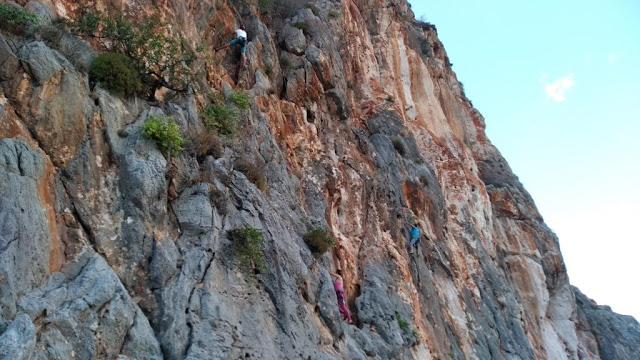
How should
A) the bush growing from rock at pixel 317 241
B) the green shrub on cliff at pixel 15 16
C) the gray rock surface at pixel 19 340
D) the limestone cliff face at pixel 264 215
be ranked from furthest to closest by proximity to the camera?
the bush growing from rock at pixel 317 241
the green shrub on cliff at pixel 15 16
the limestone cliff face at pixel 264 215
the gray rock surface at pixel 19 340

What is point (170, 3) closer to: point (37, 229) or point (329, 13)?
point (37, 229)

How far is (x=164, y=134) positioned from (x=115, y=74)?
61.4 inches

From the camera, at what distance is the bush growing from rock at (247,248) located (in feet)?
31.5

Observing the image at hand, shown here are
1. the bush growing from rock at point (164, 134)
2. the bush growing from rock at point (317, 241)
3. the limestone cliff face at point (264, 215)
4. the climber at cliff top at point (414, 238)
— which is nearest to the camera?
the limestone cliff face at point (264, 215)

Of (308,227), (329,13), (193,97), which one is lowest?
(308,227)

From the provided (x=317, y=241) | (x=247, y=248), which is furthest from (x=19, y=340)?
(x=317, y=241)

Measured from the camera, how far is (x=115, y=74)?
391 inches

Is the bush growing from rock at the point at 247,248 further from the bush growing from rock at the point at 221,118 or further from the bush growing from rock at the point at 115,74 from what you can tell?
the bush growing from rock at the point at 115,74

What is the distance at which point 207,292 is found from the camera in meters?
8.66

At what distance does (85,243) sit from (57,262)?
1.93 ft

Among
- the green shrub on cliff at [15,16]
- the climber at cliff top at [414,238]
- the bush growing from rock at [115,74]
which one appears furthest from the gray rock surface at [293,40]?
the green shrub on cliff at [15,16]

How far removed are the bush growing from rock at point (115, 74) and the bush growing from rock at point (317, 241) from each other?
504cm

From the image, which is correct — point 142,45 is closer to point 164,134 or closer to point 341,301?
point 164,134

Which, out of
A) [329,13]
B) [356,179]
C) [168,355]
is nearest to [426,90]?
[329,13]
